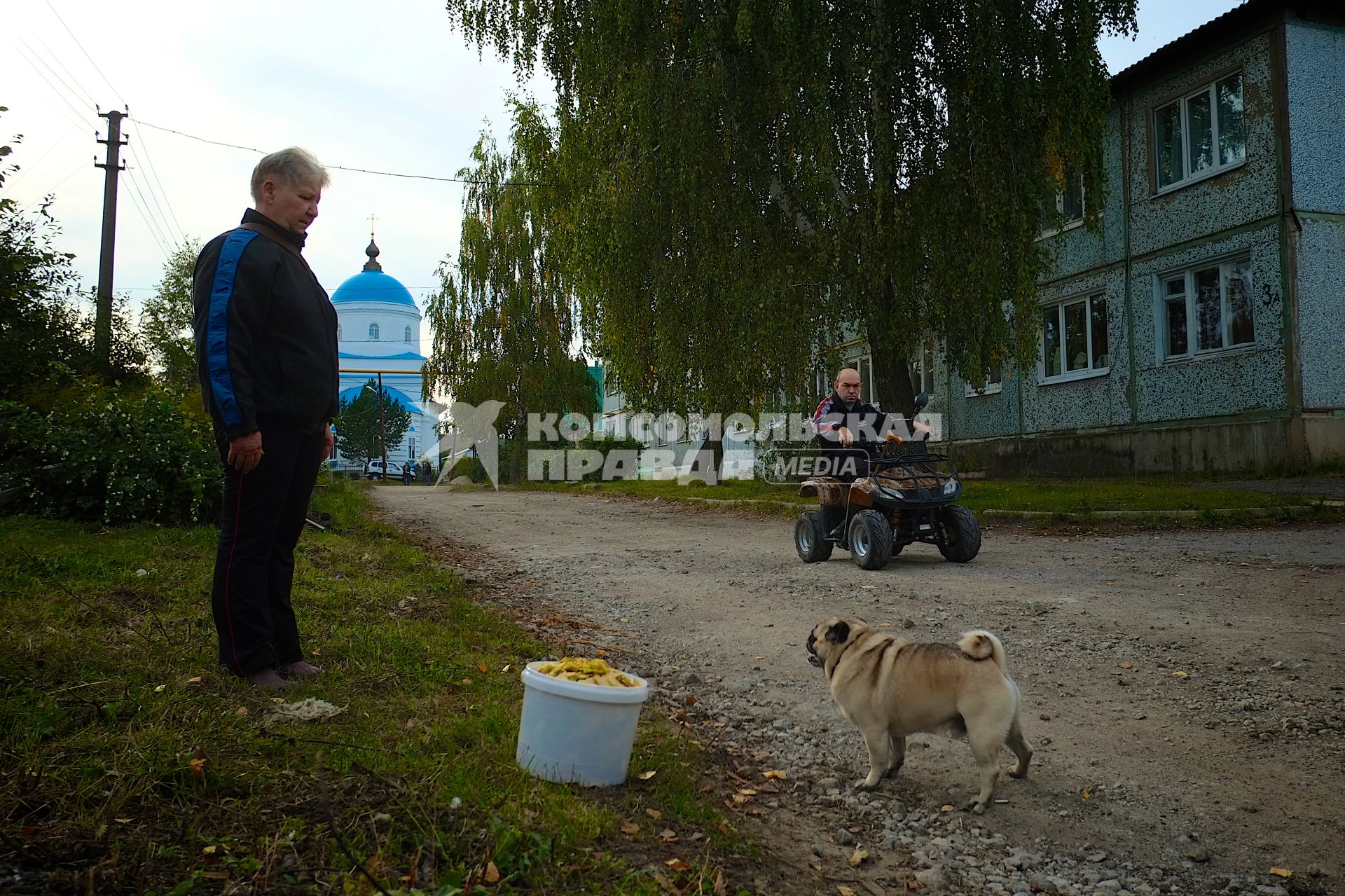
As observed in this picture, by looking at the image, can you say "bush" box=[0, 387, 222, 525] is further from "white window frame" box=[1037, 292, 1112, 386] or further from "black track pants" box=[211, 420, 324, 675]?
"white window frame" box=[1037, 292, 1112, 386]

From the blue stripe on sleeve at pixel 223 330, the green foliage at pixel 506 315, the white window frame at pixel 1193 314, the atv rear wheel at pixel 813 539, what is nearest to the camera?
the blue stripe on sleeve at pixel 223 330

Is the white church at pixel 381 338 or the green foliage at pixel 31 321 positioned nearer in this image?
the green foliage at pixel 31 321

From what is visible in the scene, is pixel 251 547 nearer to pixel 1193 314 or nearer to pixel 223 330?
pixel 223 330

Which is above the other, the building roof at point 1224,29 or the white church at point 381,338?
the white church at point 381,338

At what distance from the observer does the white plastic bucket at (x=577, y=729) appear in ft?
11.1

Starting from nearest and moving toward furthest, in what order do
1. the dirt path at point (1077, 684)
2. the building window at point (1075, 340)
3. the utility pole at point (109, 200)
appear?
the dirt path at point (1077, 684) < the building window at point (1075, 340) < the utility pole at point (109, 200)

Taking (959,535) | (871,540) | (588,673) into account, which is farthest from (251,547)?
(959,535)

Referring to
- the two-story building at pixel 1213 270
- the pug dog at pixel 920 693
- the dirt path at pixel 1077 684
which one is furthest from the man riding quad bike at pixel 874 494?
the pug dog at pixel 920 693

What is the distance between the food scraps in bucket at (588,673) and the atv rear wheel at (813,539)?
6444mm

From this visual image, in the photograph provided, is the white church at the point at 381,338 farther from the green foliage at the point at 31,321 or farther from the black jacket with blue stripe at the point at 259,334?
the black jacket with blue stripe at the point at 259,334

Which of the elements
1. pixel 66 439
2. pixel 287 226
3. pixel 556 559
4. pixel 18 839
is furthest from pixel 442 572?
pixel 18 839

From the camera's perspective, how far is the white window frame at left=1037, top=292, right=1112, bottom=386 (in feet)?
64.2

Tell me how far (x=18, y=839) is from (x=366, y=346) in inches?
3204

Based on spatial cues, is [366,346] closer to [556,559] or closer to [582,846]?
[556,559]
